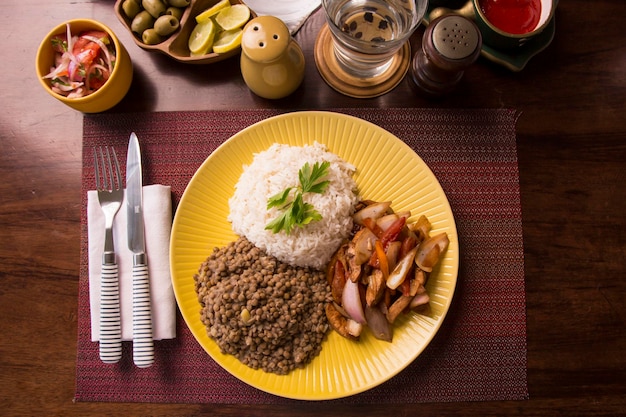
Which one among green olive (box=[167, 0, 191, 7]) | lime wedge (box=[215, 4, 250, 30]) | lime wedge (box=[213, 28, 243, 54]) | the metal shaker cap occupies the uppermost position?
the metal shaker cap

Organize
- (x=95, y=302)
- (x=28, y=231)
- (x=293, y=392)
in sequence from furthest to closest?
(x=28, y=231)
(x=95, y=302)
(x=293, y=392)

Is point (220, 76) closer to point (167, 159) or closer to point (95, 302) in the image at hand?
point (167, 159)

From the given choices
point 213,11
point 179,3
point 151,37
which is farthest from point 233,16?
point 151,37

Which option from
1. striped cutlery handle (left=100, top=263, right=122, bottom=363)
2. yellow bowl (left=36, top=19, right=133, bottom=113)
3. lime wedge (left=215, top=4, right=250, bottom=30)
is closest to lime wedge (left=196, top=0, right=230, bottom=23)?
lime wedge (left=215, top=4, right=250, bottom=30)

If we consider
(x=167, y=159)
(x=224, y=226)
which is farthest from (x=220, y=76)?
(x=224, y=226)

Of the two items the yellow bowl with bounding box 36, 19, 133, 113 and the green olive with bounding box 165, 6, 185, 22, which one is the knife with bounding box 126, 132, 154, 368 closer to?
the yellow bowl with bounding box 36, 19, 133, 113

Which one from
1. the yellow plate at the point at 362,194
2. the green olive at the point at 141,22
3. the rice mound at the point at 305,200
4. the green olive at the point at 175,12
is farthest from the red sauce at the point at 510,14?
the green olive at the point at 141,22
